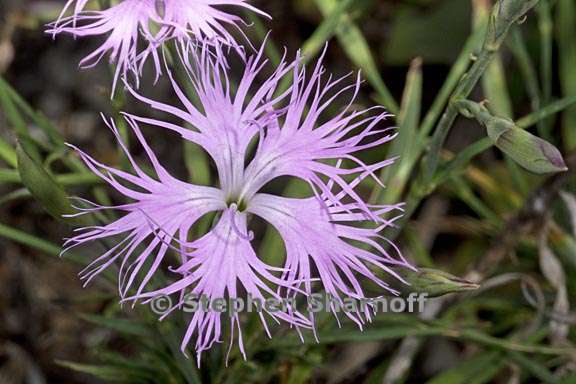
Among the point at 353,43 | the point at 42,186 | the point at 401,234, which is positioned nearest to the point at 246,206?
the point at 42,186

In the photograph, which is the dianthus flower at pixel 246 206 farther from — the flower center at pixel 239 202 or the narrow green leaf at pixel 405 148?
the narrow green leaf at pixel 405 148

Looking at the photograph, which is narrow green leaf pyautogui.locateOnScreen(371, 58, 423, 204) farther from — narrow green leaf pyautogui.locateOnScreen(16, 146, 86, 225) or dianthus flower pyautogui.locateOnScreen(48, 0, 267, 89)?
narrow green leaf pyautogui.locateOnScreen(16, 146, 86, 225)

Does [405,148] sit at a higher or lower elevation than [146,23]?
lower

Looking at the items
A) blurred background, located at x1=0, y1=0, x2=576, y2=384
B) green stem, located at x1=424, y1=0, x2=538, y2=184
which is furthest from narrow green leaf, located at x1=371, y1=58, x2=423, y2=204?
green stem, located at x1=424, y1=0, x2=538, y2=184

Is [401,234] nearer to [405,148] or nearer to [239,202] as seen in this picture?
[405,148]

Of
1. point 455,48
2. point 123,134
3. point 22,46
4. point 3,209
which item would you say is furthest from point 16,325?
point 455,48

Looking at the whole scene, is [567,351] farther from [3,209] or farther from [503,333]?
[3,209]

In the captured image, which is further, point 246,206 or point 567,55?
point 567,55

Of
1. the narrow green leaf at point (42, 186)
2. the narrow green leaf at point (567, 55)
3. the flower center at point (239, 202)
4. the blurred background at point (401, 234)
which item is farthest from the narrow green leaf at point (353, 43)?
the narrow green leaf at point (42, 186)
